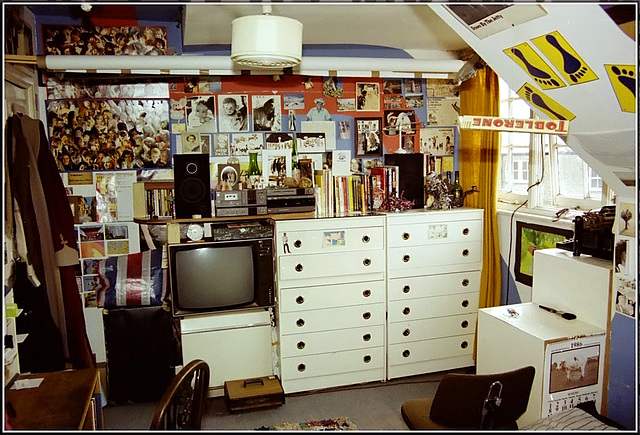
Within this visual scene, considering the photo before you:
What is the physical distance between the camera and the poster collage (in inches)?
153

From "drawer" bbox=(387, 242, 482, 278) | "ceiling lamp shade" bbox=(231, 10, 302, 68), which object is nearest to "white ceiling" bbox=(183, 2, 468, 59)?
Result: "ceiling lamp shade" bbox=(231, 10, 302, 68)

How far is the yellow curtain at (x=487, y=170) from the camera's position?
4043 millimetres

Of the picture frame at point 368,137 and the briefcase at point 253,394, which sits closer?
the briefcase at point 253,394

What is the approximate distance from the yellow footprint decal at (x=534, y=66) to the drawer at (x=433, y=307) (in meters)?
2.05

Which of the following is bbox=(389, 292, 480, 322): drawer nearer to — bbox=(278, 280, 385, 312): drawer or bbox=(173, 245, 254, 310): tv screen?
bbox=(278, 280, 385, 312): drawer

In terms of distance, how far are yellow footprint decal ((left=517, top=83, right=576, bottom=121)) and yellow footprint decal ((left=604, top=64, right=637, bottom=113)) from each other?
31 centimetres

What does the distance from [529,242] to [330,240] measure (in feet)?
4.62

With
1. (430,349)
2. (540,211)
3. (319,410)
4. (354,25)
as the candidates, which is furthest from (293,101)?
(319,410)

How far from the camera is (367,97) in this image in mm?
4359

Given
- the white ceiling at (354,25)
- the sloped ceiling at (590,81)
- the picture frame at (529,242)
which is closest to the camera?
the sloped ceiling at (590,81)

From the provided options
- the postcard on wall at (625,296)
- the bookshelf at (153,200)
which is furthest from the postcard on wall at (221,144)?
the postcard on wall at (625,296)

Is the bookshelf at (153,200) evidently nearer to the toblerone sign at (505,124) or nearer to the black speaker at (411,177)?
the black speaker at (411,177)

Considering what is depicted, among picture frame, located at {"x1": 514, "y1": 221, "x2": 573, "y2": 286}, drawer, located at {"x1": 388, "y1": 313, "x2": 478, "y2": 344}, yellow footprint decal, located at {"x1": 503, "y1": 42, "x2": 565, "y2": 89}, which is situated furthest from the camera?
drawer, located at {"x1": 388, "y1": 313, "x2": 478, "y2": 344}

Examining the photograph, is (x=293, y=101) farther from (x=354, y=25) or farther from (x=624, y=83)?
(x=624, y=83)
